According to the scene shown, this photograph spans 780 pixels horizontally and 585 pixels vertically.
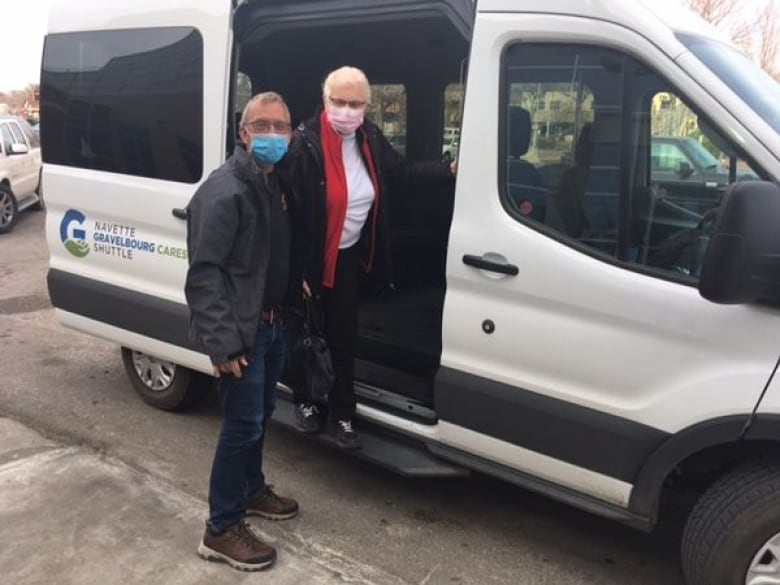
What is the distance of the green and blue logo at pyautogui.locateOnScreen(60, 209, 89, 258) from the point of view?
14.0ft

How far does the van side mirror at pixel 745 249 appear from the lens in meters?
→ 2.11

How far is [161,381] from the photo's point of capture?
4477mm

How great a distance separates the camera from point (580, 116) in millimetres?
2711

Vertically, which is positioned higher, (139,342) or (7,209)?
(7,209)

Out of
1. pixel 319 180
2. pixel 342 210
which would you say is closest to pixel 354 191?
pixel 342 210

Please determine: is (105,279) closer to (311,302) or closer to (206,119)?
(206,119)

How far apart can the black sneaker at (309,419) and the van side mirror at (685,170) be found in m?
1.89

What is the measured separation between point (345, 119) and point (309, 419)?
1.36m

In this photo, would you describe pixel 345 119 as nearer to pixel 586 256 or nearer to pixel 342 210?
pixel 342 210

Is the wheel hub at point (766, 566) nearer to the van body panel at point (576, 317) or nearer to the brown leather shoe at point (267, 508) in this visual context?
the van body panel at point (576, 317)

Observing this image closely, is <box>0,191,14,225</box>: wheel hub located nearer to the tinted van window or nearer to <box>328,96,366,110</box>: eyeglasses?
the tinted van window

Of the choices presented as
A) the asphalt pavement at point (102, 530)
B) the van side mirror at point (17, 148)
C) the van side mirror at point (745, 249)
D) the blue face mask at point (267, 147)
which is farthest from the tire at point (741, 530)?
the van side mirror at point (17, 148)

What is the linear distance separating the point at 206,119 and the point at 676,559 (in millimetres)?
2868

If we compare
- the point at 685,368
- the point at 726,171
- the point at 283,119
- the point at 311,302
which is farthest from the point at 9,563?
the point at 726,171
